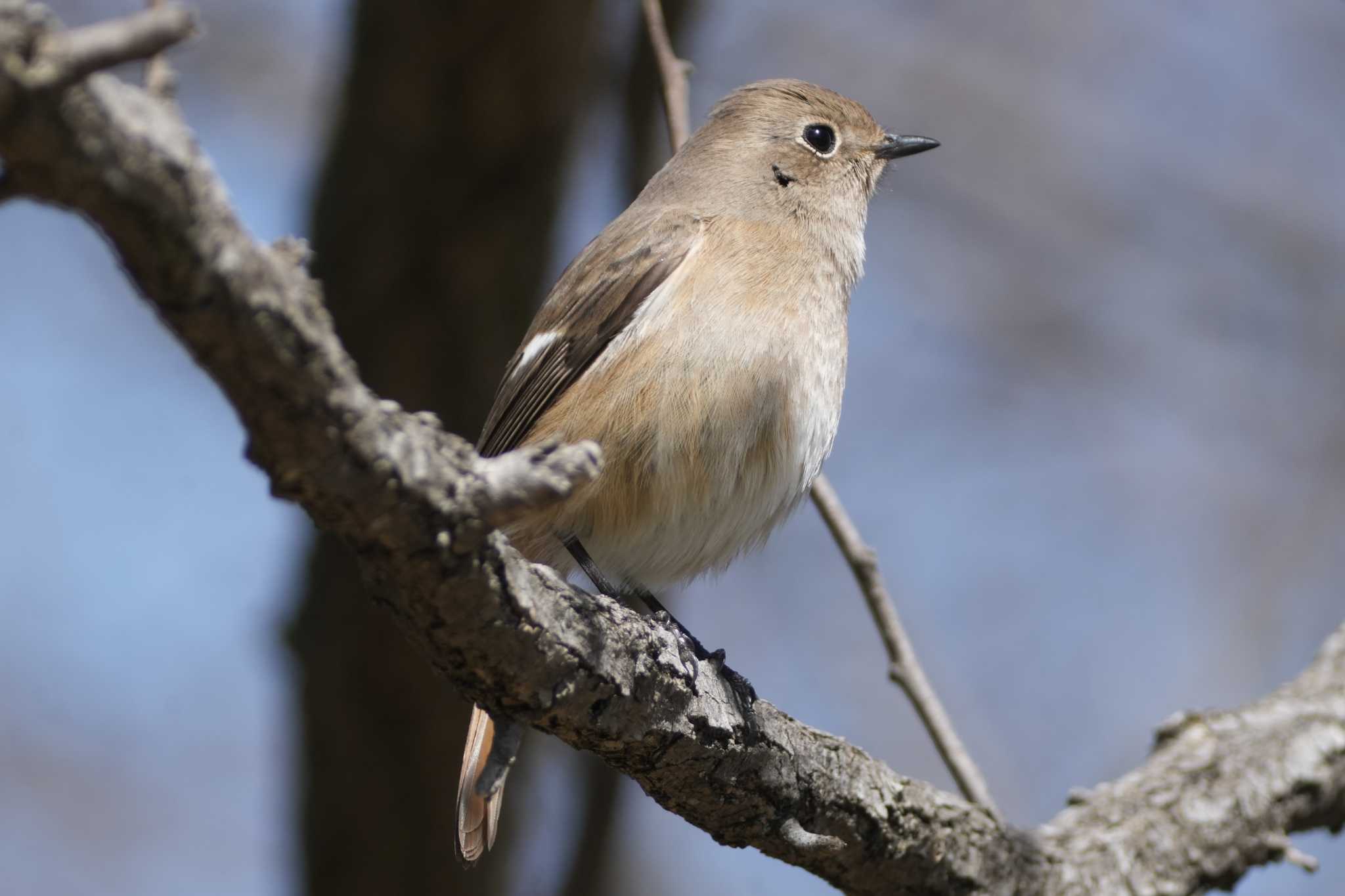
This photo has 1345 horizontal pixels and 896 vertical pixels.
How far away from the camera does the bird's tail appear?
2.99m

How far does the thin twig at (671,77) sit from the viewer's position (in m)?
3.86

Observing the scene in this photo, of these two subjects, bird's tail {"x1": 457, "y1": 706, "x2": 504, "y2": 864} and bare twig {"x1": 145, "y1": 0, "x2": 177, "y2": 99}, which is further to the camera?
bird's tail {"x1": 457, "y1": 706, "x2": 504, "y2": 864}

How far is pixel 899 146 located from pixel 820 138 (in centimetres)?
30

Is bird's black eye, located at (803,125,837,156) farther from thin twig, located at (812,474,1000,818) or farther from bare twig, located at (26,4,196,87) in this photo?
bare twig, located at (26,4,196,87)

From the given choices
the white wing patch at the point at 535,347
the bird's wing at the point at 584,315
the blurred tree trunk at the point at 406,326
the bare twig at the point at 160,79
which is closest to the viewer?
the bare twig at the point at 160,79

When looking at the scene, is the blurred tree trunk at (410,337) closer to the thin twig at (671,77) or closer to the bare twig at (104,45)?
the thin twig at (671,77)

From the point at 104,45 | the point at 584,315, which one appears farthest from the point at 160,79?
the point at 584,315

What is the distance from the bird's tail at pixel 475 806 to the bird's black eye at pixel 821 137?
223 cm

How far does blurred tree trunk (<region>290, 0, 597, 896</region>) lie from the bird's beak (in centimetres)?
111

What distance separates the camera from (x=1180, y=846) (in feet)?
10.9

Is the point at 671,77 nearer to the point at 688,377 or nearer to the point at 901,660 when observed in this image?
the point at 688,377

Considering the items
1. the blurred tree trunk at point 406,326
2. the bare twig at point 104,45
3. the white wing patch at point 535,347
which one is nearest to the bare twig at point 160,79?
the bare twig at point 104,45

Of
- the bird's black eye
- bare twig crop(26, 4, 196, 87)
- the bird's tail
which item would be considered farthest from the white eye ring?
bare twig crop(26, 4, 196, 87)

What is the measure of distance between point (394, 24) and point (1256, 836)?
3.73 m
